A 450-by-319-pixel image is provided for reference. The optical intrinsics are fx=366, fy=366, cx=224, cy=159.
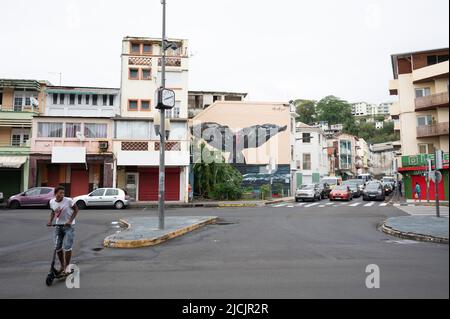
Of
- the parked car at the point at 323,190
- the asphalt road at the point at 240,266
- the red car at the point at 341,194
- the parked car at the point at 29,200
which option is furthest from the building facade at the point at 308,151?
the asphalt road at the point at 240,266

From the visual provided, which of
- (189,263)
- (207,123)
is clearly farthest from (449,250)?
(207,123)

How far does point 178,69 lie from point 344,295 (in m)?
31.7

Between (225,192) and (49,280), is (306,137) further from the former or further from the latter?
(49,280)

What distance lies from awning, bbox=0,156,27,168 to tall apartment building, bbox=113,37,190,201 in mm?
7565

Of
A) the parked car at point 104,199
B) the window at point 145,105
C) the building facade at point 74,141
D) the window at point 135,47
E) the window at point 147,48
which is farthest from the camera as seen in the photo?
the window at point 147,48

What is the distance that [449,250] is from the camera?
9.78ft

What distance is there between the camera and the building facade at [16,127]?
31000mm

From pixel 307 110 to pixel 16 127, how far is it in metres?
66.9

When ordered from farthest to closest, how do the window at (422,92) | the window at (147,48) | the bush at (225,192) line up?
the window at (147,48)
the bush at (225,192)
the window at (422,92)

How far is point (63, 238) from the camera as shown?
23.8ft

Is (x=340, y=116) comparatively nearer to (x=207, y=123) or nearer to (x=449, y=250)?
(x=207, y=123)

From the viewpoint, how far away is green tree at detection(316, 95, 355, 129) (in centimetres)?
8888

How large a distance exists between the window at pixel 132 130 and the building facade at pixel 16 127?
7440mm

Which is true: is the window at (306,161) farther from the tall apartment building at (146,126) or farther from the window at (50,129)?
the window at (50,129)
